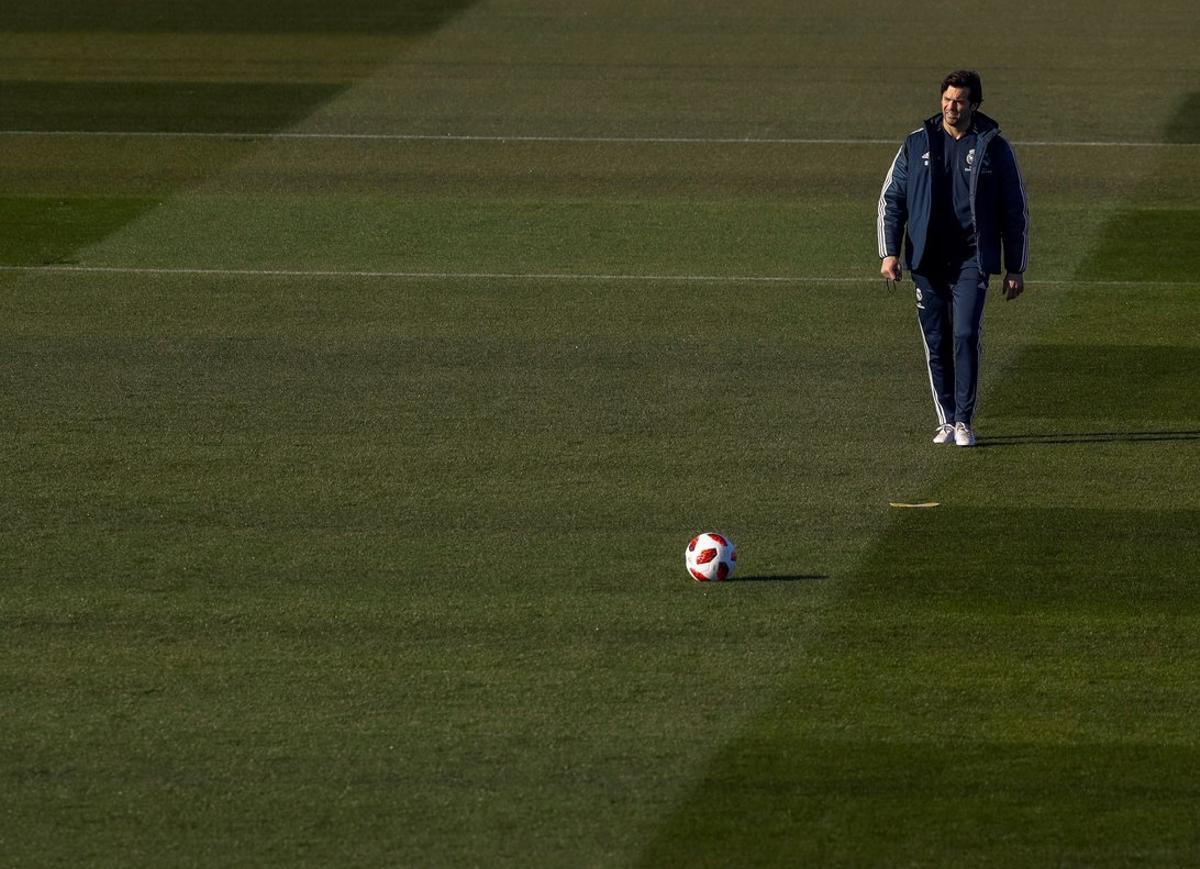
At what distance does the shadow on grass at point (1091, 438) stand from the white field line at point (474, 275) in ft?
13.8

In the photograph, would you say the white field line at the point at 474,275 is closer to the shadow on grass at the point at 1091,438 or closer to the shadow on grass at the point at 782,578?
the shadow on grass at the point at 1091,438

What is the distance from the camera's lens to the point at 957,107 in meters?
11.5

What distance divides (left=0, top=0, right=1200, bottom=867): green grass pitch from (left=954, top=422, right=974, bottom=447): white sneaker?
203 mm

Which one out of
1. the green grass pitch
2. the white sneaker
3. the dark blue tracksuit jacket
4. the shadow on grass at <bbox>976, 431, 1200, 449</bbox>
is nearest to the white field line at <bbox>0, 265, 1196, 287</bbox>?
the green grass pitch

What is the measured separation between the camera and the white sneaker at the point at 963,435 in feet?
39.0

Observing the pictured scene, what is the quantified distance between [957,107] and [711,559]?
3321 millimetres

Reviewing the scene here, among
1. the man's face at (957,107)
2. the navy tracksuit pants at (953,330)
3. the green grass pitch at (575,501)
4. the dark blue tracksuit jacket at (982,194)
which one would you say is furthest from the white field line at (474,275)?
the man's face at (957,107)

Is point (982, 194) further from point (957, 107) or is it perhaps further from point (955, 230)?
point (957, 107)

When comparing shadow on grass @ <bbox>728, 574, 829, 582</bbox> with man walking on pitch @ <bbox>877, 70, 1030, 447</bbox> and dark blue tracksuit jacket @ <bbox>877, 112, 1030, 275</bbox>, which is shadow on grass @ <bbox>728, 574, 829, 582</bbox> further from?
dark blue tracksuit jacket @ <bbox>877, 112, 1030, 275</bbox>

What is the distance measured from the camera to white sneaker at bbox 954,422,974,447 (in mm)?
11875

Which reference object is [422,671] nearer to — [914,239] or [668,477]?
[668,477]

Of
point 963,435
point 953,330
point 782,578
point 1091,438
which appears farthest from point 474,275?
point 782,578

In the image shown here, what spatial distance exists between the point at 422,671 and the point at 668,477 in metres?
3.06

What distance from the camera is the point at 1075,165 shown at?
20812 mm
